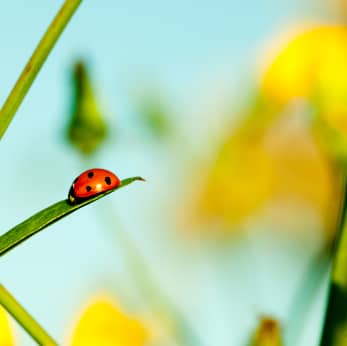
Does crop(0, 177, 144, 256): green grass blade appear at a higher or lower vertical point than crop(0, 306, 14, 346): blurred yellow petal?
higher

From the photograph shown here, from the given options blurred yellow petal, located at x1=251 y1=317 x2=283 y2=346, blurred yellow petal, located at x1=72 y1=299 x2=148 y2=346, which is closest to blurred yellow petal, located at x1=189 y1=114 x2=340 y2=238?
blurred yellow petal, located at x1=72 y1=299 x2=148 y2=346

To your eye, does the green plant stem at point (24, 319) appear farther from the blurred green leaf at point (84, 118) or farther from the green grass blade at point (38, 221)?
the blurred green leaf at point (84, 118)

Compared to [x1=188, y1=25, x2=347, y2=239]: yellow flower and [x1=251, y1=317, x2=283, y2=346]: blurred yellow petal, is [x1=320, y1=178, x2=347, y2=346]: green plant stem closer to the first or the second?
[x1=251, y1=317, x2=283, y2=346]: blurred yellow petal

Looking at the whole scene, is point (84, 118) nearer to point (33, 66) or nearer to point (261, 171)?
point (261, 171)

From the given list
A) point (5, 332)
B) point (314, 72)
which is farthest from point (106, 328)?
point (314, 72)

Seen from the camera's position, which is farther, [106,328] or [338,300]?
[106,328]

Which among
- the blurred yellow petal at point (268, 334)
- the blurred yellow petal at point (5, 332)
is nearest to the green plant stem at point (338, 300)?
the blurred yellow petal at point (268, 334)
